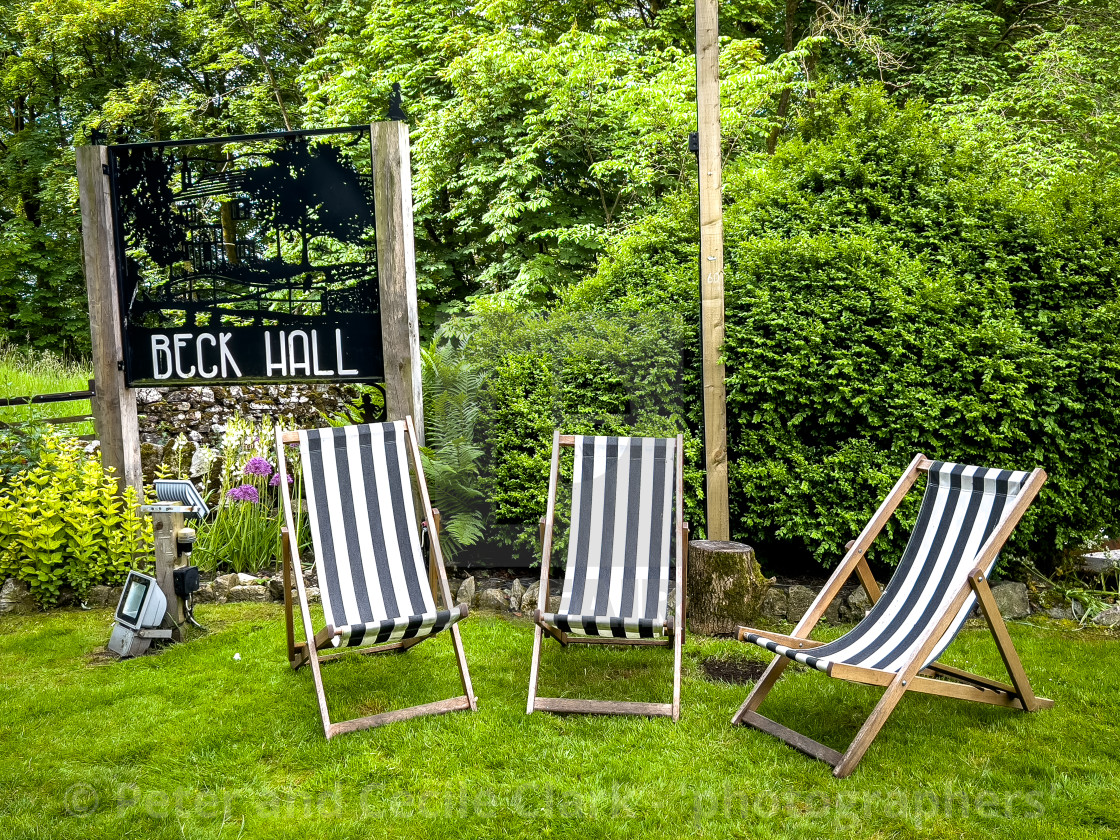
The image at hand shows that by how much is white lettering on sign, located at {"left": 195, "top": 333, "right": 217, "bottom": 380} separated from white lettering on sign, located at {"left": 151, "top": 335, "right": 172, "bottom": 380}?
0.58 feet

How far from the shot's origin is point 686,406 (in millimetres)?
4801

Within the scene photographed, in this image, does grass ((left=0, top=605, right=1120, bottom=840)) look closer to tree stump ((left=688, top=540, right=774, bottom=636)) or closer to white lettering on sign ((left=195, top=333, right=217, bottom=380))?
tree stump ((left=688, top=540, right=774, bottom=636))

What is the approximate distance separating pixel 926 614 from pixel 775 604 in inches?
53.6

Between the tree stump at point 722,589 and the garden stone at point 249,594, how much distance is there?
8.43 feet

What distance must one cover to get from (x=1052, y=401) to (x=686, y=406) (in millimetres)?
1922

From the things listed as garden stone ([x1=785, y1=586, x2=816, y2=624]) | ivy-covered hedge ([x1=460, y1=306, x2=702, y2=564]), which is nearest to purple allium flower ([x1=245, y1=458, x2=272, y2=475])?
ivy-covered hedge ([x1=460, y1=306, x2=702, y2=564])

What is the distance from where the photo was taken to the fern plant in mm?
4789

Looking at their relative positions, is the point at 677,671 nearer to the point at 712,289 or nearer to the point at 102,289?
the point at 712,289

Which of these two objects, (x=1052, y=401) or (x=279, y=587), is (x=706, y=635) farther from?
(x=279, y=587)

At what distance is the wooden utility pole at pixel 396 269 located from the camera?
14.0 ft

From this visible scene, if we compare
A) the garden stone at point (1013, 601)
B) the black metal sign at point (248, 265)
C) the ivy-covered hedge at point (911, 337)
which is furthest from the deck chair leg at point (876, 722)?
the black metal sign at point (248, 265)

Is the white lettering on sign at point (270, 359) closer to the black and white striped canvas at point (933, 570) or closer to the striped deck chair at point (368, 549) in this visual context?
the striped deck chair at point (368, 549)

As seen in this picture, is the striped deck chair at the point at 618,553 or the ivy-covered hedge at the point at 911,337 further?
the ivy-covered hedge at the point at 911,337

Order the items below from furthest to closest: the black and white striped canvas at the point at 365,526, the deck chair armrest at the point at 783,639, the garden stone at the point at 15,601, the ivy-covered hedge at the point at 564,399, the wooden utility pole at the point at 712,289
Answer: the ivy-covered hedge at the point at 564,399, the garden stone at the point at 15,601, the wooden utility pole at the point at 712,289, the black and white striped canvas at the point at 365,526, the deck chair armrest at the point at 783,639
